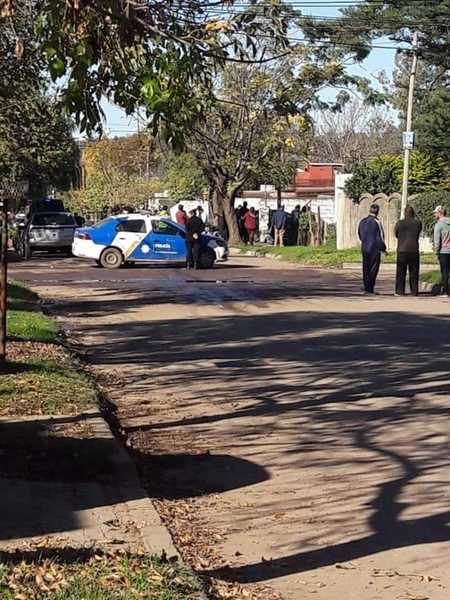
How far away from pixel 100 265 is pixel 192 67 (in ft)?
82.7

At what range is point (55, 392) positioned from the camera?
10531 mm

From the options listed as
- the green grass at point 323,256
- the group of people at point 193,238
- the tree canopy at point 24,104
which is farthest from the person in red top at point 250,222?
the tree canopy at point 24,104

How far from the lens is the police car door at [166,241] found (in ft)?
106

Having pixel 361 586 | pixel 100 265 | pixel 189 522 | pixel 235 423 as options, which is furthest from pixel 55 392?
pixel 100 265

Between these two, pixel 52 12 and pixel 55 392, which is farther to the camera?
pixel 55 392

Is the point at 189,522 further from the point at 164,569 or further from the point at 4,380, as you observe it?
the point at 4,380

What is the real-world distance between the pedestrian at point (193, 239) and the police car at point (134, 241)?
75cm

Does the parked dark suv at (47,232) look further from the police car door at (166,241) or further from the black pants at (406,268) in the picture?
the black pants at (406,268)

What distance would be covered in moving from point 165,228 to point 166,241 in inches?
15.3

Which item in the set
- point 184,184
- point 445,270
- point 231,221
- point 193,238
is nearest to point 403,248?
point 445,270

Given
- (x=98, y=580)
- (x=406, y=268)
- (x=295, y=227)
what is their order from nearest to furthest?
(x=98, y=580)
(x=406, y=268)
(x=295, y=227)

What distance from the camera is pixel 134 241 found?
32.2 m

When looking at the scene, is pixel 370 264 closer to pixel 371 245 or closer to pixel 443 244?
pixel 371 245

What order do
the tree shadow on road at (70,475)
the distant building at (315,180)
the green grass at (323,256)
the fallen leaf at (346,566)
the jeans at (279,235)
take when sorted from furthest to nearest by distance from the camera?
the distant building at (315,180), the jeans at (279,235), the green grass at (323,256), the tree shadow on road at (70,475), the fallen leaf at (346,566)
